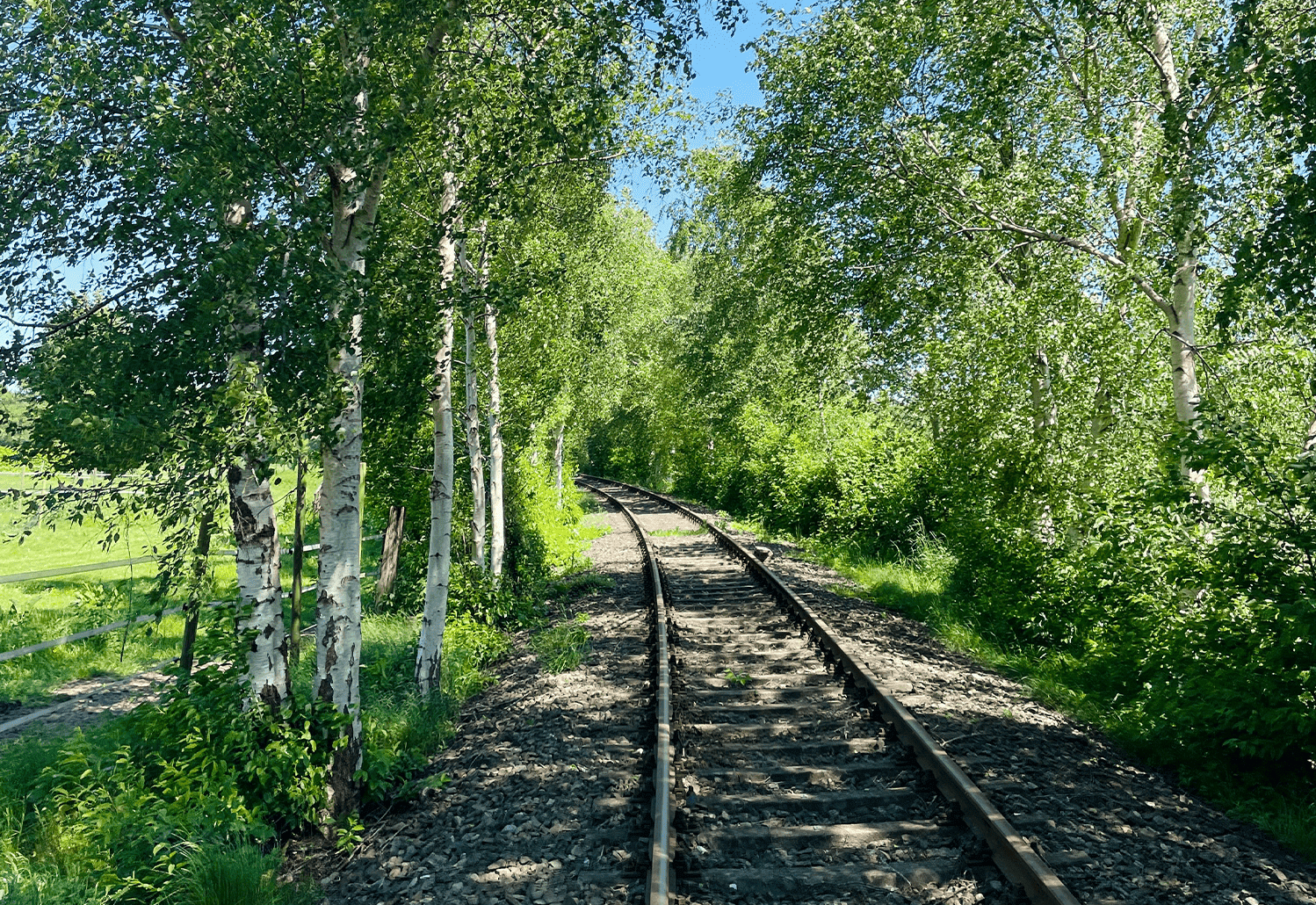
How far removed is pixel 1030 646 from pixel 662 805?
6.05m

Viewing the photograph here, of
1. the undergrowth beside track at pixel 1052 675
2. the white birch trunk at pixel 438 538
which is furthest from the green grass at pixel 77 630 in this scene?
the undergrowth beside track at pixel 1052 675

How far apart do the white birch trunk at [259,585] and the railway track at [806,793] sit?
2912 mm

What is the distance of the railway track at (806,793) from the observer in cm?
455

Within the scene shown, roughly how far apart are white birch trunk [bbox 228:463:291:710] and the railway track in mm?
2912

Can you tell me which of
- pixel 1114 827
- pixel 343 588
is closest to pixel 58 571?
pixel 343 588

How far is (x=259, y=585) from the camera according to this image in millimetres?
5820

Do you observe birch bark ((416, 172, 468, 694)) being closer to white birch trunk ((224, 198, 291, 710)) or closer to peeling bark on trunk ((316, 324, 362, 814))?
peeling bark on trunk ((316, 324, 362, 814))

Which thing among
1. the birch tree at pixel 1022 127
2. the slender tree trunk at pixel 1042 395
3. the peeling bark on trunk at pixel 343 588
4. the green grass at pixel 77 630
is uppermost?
the birch tree at pixel 1022 127

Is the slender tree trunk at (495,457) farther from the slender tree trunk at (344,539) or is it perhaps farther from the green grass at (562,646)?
the slender tree trunk at (344,539)

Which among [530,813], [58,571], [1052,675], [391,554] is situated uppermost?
[391,554]

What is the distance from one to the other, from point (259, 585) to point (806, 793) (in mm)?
4151

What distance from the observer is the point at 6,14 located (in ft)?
16.5

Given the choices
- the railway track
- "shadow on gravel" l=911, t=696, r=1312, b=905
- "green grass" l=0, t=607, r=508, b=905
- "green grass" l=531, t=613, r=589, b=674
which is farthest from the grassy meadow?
"shadow on gravel" l=911, t=696, r=1312, b=905

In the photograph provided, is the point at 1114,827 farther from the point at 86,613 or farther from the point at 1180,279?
the point at 86,613
